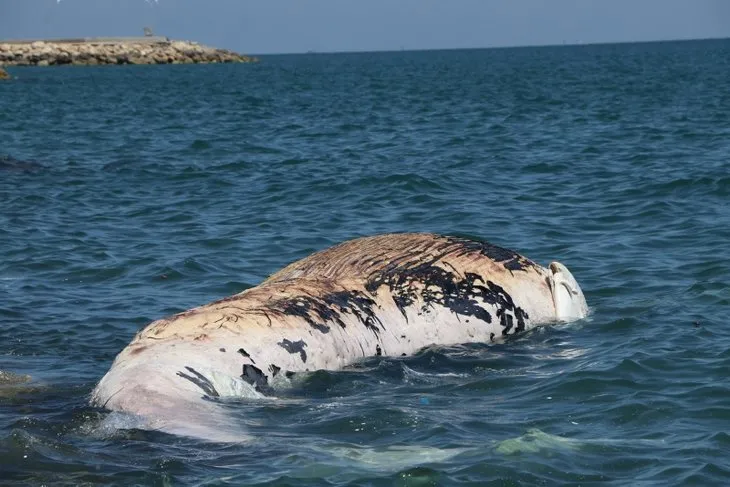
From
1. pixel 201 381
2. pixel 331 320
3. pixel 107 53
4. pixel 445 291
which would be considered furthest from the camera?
pixel 107 53

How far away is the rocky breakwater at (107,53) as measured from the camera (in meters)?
108

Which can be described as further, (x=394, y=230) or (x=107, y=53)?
(x=107, y=53)

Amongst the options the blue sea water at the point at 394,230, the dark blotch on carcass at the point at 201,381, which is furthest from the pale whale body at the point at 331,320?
the blue sea water at the point at 394,230

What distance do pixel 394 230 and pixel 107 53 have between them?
108m

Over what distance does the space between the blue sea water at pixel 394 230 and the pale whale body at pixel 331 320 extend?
17cm

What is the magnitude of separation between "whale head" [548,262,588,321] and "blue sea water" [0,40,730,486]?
177 millimetres

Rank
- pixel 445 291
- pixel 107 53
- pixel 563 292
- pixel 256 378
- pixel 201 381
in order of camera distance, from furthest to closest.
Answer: pixel 107 53 < pixel 563 292 < pixel 445 291 < pixel 256 378 < pixel 201 381

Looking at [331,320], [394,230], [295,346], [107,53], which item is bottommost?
[295,346]

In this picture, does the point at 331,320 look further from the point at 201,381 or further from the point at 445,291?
the point at 201,381

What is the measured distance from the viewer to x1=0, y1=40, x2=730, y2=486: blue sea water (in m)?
6.46

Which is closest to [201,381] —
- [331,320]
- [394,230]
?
[331,320]

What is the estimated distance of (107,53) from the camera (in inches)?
4626

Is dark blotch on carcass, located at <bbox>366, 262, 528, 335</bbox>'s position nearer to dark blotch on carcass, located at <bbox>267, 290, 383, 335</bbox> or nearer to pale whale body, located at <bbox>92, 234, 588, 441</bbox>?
pale whale body, located at <bbox>92, 234, 588, 441</bbox>

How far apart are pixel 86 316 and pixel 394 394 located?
3.75 metres
